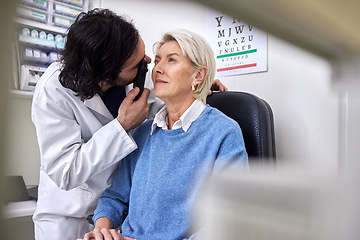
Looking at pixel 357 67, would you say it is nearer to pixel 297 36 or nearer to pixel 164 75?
pixel 297 36

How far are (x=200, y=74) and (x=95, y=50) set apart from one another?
1.37 ft

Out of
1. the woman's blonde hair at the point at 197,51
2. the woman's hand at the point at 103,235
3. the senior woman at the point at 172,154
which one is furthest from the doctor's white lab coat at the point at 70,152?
the woman's blonde hair at the point at 197,51

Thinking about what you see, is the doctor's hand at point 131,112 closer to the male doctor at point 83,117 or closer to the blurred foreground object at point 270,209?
the male doctor at point 83,117

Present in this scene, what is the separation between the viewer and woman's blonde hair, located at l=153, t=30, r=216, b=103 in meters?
1.32

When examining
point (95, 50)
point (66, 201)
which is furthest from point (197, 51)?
point (66, 201)

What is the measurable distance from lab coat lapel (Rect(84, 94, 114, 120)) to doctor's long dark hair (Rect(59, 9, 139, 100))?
3cm

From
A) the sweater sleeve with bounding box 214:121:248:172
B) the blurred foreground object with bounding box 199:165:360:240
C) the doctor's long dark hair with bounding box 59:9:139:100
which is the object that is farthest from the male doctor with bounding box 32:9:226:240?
the blurred foreground object with bounding box 199:165:360:240

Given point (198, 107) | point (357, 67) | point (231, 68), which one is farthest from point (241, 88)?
point (357, 67)

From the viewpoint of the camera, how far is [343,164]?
0.16 meters

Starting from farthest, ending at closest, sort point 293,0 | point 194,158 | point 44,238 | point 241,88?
point 241,88 → point 44,238 → point 194,158 → point 293,0

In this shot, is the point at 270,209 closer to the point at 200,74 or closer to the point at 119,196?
the point at 200,74

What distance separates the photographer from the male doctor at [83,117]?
128 centimetres

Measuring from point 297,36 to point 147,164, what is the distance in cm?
123

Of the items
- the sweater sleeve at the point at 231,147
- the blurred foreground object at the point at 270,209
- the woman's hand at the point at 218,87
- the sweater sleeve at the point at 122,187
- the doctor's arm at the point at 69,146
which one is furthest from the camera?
the woman's hand at the point at 218,87
